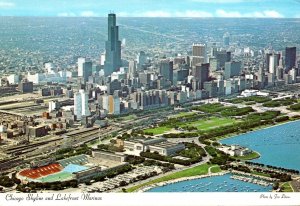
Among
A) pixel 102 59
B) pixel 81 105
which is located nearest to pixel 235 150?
pixel 81 105

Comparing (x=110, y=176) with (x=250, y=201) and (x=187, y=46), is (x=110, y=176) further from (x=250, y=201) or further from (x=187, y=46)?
(x=187, y=46)

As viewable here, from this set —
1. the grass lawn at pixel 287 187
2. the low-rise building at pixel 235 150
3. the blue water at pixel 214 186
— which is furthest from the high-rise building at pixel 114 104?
the grass lawn at pixel 287 187

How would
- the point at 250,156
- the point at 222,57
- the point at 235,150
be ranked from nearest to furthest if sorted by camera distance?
the point at 250,156, the point at 235,150, the point at 222,57

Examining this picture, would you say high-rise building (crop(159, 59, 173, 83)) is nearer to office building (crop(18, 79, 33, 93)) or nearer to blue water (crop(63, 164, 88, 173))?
office building (crop(18, 79, 33, 93))

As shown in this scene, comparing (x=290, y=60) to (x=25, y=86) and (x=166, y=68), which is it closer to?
(x=166, y=68)

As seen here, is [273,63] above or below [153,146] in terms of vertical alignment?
above

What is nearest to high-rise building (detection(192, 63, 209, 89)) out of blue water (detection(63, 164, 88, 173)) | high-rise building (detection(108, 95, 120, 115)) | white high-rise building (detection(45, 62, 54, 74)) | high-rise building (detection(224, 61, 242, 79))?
high-rise building (detection(224, 61, 242, 79))
